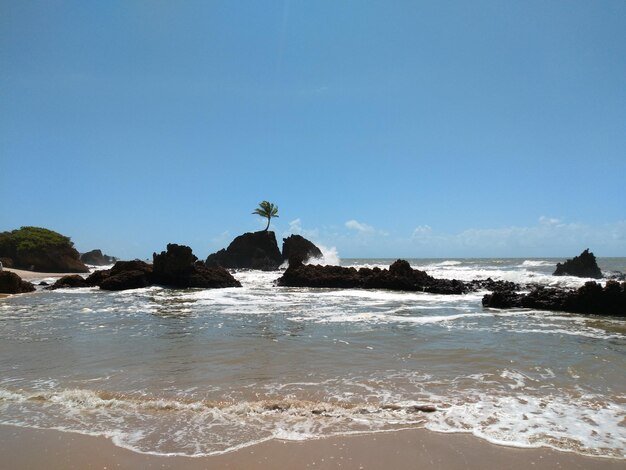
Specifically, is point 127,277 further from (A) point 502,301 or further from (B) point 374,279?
(A) point 502,301

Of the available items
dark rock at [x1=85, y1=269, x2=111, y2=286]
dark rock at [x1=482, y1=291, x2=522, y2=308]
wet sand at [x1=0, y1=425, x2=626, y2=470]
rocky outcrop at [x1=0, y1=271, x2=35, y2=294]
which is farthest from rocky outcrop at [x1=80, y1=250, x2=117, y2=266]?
wet sand at [x1=0, y1=425, x2=626, y2=470]

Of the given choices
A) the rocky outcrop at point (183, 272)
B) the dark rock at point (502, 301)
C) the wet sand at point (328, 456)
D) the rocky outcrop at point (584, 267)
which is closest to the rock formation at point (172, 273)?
the rocky outcrop at point (183, 272)

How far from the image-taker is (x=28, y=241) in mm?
52156

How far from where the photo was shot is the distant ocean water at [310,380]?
511 cm

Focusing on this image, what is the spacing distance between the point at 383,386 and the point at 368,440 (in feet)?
6.50

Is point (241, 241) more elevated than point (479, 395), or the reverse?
point (241, 241)

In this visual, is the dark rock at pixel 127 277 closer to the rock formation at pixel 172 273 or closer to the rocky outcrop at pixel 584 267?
the rock formation at pixel 172 273

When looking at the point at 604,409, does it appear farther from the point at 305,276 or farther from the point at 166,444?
the point at 305,276

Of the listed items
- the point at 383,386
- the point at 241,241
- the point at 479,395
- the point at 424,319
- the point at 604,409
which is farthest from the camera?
the point at 241,241

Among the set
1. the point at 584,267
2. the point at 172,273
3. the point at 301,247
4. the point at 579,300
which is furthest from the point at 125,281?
the point at 584,267

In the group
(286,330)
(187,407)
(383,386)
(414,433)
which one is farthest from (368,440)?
(286,330)

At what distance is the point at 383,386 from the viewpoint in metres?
6.68

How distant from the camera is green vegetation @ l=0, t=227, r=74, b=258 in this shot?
171 feet

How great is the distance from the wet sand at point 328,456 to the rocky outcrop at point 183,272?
84.5 ft
